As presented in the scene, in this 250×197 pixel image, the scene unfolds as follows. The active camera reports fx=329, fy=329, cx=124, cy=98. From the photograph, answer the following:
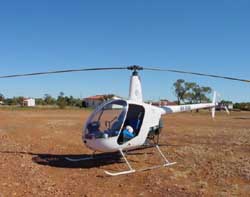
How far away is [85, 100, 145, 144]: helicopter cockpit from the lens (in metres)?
8.14

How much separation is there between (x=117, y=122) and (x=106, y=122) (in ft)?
1.24

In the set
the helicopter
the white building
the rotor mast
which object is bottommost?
the white building

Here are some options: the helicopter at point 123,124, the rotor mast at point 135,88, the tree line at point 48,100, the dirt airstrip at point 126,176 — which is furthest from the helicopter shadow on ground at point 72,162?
the tree line at point 48,100

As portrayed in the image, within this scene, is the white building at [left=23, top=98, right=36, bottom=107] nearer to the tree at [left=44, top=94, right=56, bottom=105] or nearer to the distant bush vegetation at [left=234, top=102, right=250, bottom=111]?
the tree at [left=44, top=94, right=56, bottom=105]

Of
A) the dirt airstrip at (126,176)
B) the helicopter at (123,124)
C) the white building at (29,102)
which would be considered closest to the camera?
the dirt airstrip at (126,176)

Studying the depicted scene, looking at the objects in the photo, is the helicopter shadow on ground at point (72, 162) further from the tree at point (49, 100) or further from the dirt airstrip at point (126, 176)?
the tree at point (49, 100)

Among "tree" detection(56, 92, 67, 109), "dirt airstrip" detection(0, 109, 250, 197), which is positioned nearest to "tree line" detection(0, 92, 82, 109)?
"tree" detection(56, 92, 67, 109)

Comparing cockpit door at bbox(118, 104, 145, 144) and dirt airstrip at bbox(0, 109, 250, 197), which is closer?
dirt airstrip at bbox(0, 109, 250, 197)

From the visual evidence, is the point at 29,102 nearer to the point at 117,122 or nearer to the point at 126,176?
the point at 117,122

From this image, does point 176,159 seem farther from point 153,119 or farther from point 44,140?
point 44,140

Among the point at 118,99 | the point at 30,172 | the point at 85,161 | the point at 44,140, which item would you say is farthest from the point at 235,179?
the point at 44,140

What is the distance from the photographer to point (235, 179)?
756 cm

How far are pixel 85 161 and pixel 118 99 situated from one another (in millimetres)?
2289

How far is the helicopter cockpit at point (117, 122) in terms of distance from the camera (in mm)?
8141
